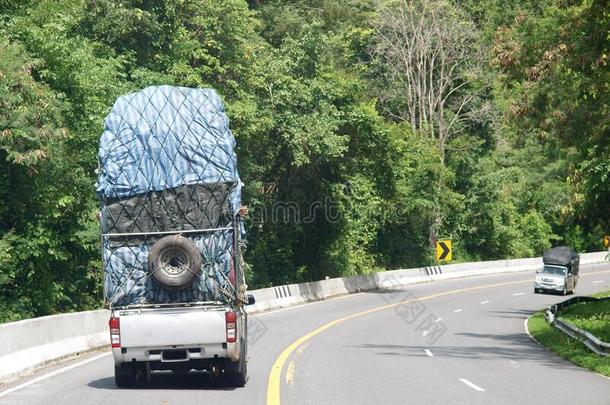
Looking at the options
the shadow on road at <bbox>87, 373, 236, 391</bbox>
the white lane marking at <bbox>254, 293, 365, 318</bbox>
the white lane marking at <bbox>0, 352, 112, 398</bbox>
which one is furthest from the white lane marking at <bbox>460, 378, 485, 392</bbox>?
the white lane marking at <bbox>254, 293, 365, 318</bbox>

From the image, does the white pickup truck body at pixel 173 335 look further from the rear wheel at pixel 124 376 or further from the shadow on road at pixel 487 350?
the shadow on road at pixel 487 350

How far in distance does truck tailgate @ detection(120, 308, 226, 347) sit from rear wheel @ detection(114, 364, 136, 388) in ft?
2.71

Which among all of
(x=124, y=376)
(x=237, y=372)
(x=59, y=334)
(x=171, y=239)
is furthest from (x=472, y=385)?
(x=59, y=334)

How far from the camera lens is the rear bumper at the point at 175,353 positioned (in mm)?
16359

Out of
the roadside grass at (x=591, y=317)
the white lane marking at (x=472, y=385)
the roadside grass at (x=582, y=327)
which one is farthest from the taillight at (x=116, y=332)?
the roadside grass at (x=591, y=317)

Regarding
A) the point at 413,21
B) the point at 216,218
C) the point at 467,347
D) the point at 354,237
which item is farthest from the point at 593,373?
the point at 413,21

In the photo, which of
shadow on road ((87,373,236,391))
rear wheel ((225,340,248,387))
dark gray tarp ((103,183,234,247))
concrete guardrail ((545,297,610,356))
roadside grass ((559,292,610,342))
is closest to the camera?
rear wheel ((225,340,248,387))

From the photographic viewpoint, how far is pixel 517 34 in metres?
35.8

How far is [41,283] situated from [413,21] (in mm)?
43482

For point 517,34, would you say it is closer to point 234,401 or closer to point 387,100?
point 234,401

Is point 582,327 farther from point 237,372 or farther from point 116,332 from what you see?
point 116,332

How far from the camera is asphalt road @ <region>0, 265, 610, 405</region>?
52.2 ft

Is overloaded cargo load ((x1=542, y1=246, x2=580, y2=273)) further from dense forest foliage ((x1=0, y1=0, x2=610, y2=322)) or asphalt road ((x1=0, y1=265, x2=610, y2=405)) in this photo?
asphalt road ((x1=0, y1=265, x2=610, y2=405))

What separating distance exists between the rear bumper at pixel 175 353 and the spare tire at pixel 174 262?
1.06 metres
